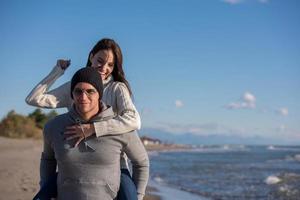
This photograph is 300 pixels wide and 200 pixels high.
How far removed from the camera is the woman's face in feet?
10.5

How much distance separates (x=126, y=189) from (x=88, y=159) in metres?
0.28

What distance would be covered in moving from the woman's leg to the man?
33mm

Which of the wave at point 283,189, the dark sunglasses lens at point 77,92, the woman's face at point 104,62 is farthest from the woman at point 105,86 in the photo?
the wave at point 283,189

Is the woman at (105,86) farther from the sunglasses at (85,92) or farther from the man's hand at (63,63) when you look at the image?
the sunglasses at (85,92)

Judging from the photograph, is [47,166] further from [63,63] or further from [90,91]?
[63,63]

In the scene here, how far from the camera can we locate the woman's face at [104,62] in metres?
3.20

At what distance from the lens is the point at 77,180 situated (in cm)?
261

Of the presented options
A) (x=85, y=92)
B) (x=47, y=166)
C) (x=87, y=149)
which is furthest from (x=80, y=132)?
(x=47, y=166)

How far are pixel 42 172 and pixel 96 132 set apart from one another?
469 millimetres

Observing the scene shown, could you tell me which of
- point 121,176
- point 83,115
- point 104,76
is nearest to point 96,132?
point 83,115

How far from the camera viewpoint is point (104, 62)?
321 cm

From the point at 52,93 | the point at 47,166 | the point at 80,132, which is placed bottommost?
the point at 47,166

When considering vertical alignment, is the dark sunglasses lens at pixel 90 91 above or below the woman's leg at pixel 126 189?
above

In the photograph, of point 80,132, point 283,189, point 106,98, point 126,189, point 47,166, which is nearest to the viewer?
point 80,132
